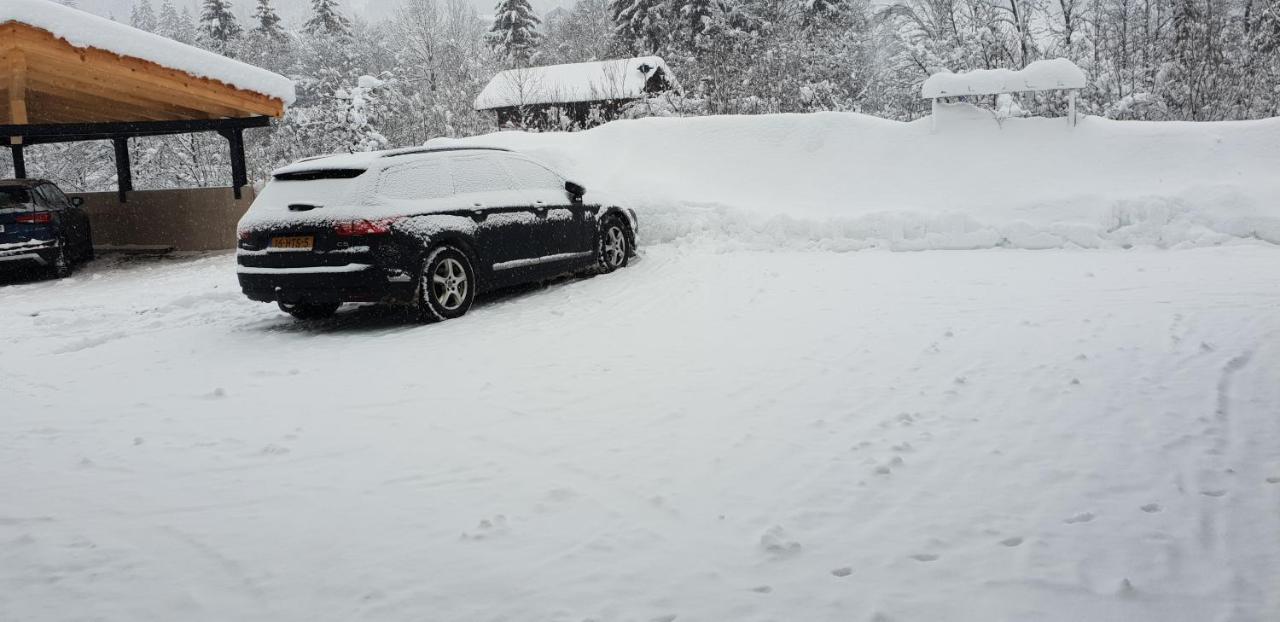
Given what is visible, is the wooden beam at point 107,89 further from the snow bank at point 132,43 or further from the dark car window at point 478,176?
the dark car window at point 478,176

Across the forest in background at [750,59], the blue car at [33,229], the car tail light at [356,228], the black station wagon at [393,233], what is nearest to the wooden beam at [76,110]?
the blue car at [33,229]

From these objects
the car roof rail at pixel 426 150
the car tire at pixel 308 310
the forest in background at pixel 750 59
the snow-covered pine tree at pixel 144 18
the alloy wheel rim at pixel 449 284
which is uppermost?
the snow-covered pine tree at pixel 144 18

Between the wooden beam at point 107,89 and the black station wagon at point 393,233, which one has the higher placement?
the wooden beam at point 107,89

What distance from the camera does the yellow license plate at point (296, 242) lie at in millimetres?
7441

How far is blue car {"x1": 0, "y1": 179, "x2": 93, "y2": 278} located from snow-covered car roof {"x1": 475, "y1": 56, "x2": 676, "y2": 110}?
61.0 ft

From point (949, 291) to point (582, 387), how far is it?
171 inches

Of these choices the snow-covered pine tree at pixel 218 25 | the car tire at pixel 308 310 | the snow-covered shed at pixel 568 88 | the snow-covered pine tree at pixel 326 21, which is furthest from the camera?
the snow-covered pine tree at pixel 326 21

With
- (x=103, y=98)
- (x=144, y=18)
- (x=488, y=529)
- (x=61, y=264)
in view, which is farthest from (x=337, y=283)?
(x=144, y=18)

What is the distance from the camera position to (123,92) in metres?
14.5

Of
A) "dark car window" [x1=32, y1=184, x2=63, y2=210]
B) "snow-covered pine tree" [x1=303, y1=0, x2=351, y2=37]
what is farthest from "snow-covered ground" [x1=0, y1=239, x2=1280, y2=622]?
"snow-covered pine tree" [x1=303, y1=0, x2=351, y2=37]

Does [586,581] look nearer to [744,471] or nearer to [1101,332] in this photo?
[744,471]

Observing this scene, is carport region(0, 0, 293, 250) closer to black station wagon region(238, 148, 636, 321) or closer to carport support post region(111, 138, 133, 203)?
carport support post region(111, 138, 133, 203)

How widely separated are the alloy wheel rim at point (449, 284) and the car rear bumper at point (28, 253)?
7849mm

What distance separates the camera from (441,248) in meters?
7.94
